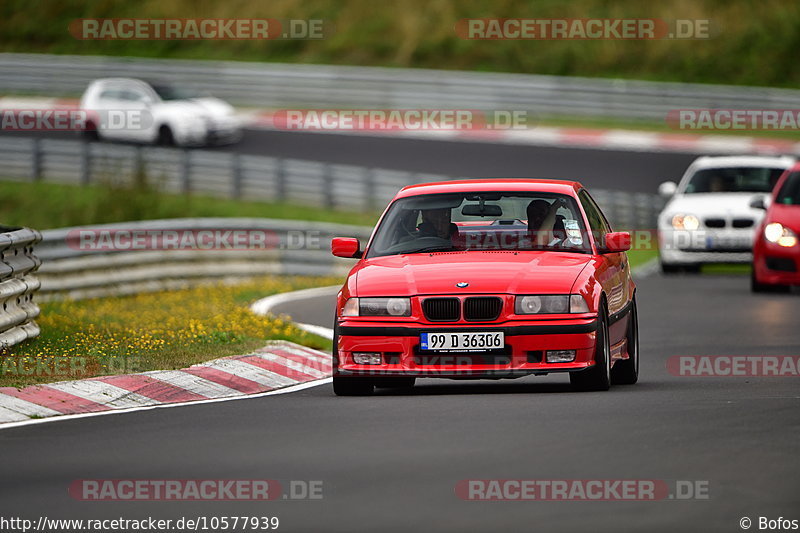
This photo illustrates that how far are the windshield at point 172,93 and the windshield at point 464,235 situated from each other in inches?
1120

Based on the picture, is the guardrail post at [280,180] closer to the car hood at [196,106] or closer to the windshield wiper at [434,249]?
Answer: the car hood at [196,106]

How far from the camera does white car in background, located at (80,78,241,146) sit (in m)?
40.2

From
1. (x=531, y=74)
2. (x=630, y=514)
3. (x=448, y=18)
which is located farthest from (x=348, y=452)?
(x=448, y=18)

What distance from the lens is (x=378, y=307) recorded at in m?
11.7

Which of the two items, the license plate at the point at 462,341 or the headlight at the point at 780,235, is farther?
the headlight at the point at 780,235

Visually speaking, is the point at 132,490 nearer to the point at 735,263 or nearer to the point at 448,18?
the point at 735,263

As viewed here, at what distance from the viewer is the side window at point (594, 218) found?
12873 millimetres

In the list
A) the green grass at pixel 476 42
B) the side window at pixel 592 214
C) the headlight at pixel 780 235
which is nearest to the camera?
the side window at pixel 592 214

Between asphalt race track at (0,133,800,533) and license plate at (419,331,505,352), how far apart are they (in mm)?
338

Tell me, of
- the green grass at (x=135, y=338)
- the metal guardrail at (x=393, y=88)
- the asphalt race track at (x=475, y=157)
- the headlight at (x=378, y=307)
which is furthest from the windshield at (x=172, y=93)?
the headlight at (x=378, y=307)

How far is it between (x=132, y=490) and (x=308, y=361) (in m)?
6.29

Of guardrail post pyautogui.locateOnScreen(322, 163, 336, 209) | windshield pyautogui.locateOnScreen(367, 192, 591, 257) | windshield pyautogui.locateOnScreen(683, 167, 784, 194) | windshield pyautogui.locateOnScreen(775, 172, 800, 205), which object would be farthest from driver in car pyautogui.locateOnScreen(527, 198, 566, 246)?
guardrail post pyautogui.locateOnScreen(322, 163, 336, 209)

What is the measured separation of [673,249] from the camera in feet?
84.8

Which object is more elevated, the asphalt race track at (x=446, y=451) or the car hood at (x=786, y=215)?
the car hood at (x=786, y=215)
